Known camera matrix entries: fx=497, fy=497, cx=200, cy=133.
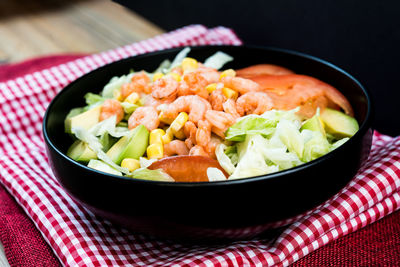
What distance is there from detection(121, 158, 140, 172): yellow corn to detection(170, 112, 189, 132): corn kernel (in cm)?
14

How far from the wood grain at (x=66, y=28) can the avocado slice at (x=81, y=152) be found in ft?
5.87

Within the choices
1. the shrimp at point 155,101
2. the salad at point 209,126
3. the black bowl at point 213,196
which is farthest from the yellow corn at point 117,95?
the black bowl at point 213,196

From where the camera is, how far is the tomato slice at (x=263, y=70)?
1.78 metres

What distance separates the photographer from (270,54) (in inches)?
74.0

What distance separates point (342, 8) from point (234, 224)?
1471 mm

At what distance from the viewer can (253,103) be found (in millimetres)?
1446

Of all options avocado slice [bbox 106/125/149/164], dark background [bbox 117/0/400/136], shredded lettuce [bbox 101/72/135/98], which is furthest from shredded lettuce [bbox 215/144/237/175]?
dark background [bbox 117/0/400/136]

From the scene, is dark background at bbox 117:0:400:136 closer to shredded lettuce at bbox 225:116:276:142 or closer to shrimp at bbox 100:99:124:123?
shredded lettuce at bbox 225:116:276:142

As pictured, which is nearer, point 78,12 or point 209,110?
point 209,110

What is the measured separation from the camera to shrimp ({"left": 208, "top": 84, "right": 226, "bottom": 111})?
1438 mm

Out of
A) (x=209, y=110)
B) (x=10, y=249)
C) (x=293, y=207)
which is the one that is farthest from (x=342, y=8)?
(x=10, y=249)

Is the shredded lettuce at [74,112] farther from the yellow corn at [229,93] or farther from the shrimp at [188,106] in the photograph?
the yellow corn at [229,93]

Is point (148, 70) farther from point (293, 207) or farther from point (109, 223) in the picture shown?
point (293, 207)

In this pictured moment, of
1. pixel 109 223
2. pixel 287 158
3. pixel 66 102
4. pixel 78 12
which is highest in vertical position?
pixel 287 158
